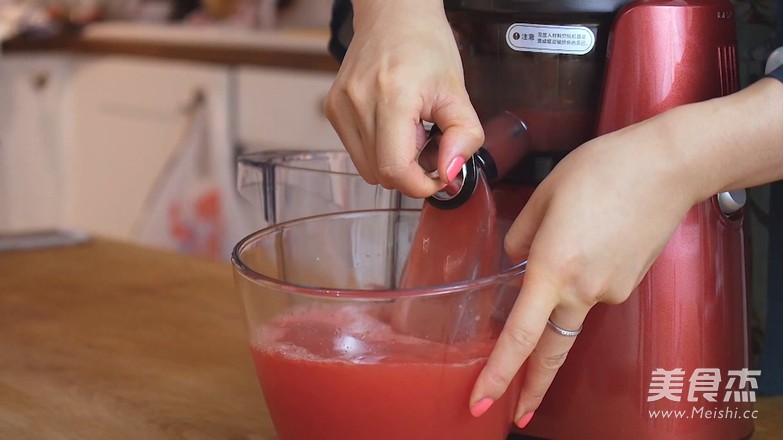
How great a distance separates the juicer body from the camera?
0.59 meters

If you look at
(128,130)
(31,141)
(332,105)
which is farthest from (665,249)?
(31,141)

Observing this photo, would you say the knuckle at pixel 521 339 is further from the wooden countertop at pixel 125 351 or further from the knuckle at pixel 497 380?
the wooden countertop at pixel 125 351

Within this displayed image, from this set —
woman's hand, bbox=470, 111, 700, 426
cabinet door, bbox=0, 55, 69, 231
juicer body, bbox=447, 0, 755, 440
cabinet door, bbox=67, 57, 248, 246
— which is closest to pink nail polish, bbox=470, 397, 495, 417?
woman's hand, bbox=470, 111, 700, 426

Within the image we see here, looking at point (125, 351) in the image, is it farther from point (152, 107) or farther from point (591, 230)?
point (152, 107)

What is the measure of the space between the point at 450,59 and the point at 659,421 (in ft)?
0.81

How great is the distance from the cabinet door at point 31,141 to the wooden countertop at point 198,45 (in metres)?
0.07

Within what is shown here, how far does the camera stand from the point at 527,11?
1.94ft

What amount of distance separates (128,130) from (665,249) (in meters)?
2.23

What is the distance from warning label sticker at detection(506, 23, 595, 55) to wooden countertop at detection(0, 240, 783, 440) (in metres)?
0.28

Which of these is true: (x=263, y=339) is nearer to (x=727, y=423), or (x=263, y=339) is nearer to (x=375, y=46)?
(x=375, y=46)

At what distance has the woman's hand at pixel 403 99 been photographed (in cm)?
54

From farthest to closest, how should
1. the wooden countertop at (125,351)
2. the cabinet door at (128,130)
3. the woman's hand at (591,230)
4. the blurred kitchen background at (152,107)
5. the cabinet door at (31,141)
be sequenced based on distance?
the cabinet door at (31,141) → the cabinet door at (128,130) → the blurred kitchen background at (152,107) → the wooden countertop at (125,351) → the woman's hand at (591,230)

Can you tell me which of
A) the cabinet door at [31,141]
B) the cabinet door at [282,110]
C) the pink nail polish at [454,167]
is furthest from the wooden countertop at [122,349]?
the cabinet door at [31,141]

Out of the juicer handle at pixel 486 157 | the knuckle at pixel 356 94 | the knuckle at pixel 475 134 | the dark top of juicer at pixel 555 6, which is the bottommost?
the juicer handle at pixel 486 157
